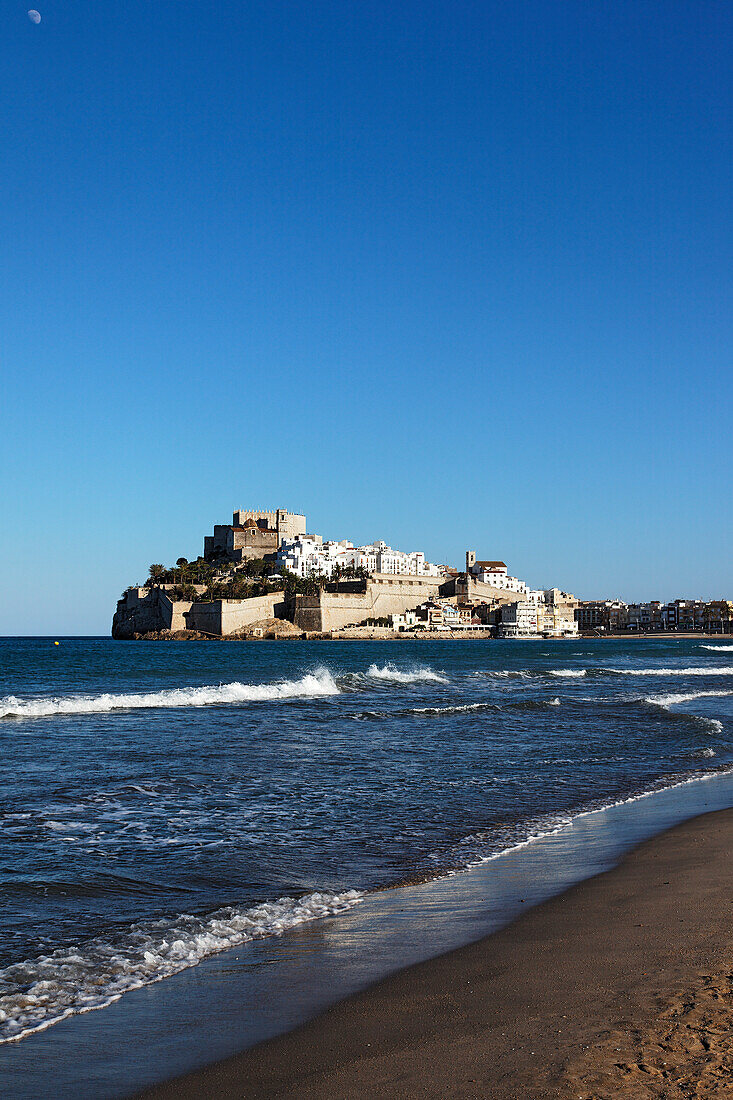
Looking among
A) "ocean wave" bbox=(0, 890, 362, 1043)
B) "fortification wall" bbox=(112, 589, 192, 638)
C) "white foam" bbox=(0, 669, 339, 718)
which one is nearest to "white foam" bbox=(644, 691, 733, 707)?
"white foam" bbox=(0, 669, 339, 718)

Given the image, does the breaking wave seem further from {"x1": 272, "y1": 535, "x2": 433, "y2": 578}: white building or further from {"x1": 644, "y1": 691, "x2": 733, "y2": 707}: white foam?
{"x1": 272, "y1": 535, "x2": 433, "y2": 578}: white building

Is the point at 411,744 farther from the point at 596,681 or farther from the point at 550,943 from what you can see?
the point at 596,681

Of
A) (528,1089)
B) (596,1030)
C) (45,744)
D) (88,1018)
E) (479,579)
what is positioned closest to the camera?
(528,1089)

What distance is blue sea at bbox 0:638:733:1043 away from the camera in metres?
4.98

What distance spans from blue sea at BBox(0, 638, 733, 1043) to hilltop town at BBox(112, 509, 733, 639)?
7907cm


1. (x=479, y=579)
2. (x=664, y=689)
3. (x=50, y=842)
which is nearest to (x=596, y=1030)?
(x=50, y=842)

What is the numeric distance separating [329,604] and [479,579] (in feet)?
153

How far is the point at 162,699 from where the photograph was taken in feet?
75.3

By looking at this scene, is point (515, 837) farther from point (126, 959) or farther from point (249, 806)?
point (126, 959)

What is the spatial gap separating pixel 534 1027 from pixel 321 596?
321ft

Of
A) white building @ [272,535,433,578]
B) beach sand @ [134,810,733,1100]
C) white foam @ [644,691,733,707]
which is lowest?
white foam @ [644,691,733,707]

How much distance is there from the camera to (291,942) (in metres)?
4.89

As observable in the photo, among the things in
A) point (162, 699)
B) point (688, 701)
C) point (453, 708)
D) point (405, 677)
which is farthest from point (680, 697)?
point (162, 699)

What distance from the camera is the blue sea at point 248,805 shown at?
4984 mm
